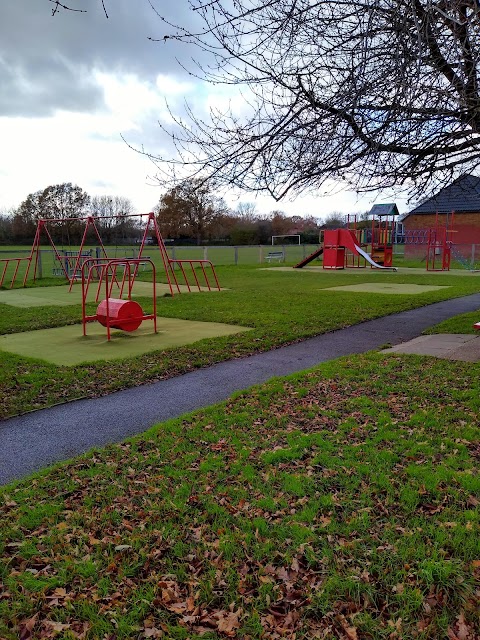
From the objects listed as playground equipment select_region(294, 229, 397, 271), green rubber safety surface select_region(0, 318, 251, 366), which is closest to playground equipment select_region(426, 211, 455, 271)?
playground equipment select_region(294, 229, 397, 271)

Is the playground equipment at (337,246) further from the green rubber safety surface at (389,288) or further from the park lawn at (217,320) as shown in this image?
the green rubber safety surface at (389,288)

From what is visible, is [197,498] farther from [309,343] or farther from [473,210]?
[473,210]

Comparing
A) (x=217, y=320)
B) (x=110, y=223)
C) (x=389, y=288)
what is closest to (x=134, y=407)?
(x=217, y=320)

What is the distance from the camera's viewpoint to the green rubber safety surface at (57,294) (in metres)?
14.2

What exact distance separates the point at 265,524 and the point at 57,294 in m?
14.5

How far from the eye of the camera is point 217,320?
1092 centimetres

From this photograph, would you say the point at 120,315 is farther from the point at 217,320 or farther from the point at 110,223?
the point at 110,223

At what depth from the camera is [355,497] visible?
3.48 metres

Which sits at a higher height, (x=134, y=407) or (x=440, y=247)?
(x=440, y=247)

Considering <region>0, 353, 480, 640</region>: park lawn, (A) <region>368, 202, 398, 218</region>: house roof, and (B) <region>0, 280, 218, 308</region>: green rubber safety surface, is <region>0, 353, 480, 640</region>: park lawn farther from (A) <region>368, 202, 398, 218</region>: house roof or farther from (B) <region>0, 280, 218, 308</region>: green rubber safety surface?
(A) <region>368, 202, 398, 218</region>: house roof

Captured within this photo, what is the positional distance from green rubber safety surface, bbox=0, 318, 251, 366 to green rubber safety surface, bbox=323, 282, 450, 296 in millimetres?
7794

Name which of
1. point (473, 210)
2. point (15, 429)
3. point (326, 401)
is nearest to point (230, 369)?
point (326, 401)

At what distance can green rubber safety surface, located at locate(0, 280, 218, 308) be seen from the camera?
14.2 metres

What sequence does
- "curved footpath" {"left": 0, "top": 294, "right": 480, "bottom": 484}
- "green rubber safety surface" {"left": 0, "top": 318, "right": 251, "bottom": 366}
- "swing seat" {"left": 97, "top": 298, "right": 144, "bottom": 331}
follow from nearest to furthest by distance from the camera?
"curved footpath" {"left": 0, "top": 294, "right": 480, "bottom": 484}, "green rubber safety surface" {"left": 0, "top": 318, "right": 251, "bottom": 366}, "swing seat" {"left": 97, "top": 298, "right": 144, "bottom": 331}
